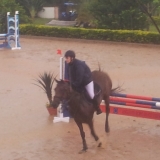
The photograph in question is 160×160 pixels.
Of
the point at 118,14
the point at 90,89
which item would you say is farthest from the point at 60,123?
the point at 118,14

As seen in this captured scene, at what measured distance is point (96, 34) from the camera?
24.2 m

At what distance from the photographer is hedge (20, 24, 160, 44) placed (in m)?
22.5

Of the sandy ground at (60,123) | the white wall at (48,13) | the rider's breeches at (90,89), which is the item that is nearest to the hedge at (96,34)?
the sandy ground at (60,123)

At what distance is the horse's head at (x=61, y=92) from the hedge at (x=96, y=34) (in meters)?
15.7

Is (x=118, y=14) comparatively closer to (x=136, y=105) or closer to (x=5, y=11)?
Result: (x=5, y=11)

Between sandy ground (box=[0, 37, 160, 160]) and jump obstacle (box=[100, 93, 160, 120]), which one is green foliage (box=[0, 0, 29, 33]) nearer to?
sandy ground (box=[0, 37, 160, 160])

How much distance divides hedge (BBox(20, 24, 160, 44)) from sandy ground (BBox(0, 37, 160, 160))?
15.1 feet

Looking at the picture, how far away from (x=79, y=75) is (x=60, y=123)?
2.34 m

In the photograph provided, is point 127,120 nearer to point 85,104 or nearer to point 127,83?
point 85,104

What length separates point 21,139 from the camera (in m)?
7.84

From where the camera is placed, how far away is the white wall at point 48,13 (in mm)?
45719

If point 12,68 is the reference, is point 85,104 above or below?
above

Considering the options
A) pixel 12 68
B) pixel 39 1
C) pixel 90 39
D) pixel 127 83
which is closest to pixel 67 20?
pixel 39 1

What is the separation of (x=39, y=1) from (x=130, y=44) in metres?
21.4
